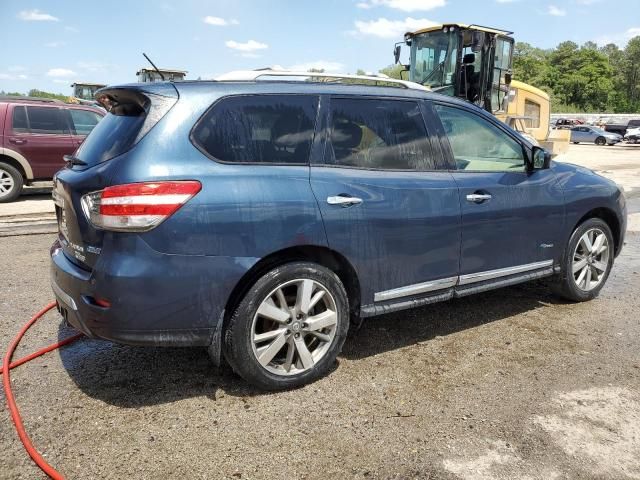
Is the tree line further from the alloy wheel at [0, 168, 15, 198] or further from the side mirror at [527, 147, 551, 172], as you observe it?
the side mirror at [527, 147, 551, 172]

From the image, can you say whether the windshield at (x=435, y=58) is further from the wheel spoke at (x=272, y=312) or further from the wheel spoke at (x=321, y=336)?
the wheel spoke at (x=272, y=312)

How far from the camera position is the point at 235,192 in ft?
9.96

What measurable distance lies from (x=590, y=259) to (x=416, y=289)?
2179mm

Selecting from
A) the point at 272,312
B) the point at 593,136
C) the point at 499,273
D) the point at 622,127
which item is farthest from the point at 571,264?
the point at 622,127

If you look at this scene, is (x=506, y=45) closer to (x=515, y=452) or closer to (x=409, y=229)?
(x=409, y=229)

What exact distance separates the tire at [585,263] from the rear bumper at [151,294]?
3114mm

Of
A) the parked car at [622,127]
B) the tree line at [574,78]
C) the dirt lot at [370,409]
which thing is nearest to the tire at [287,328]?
the dirt lot at [370,409]

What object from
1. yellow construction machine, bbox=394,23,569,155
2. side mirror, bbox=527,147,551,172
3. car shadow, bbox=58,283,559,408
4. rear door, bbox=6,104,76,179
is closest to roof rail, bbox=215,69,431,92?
side mirror, bbox=527,147,551,172

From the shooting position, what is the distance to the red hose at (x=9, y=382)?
2582 millimetres

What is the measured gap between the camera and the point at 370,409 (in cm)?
318

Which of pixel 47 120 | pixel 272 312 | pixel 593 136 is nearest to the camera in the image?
pixel 272 312

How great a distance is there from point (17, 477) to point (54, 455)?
19cm

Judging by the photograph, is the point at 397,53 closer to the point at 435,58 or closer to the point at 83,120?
the point at 435,58

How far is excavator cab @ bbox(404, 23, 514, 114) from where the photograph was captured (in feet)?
40.3
